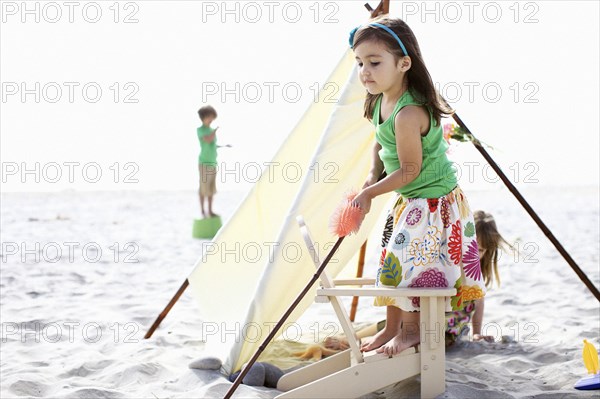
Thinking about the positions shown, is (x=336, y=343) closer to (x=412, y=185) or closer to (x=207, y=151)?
(x=412, y=185)

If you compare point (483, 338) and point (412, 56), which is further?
point (483, 338)

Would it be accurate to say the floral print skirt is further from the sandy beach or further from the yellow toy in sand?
the yellow toy in sand

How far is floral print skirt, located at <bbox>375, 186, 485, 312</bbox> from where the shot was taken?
8.59 feet

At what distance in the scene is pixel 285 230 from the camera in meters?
3.12

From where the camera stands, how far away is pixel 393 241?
8.74 feet

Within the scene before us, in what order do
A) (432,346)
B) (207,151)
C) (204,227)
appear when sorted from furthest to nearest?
(207,151) < (204,227) < (432,346)

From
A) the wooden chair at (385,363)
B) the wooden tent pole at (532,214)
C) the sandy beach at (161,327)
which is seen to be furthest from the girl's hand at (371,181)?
the sandy beach at (161,327)

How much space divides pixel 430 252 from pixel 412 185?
0.84ft

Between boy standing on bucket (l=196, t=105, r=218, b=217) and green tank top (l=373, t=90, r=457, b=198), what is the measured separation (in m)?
6.70

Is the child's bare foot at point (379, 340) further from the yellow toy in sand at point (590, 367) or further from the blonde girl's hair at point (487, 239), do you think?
the blonde girl's hair at point (487, 239)

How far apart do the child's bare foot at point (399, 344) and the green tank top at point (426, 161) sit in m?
0.52

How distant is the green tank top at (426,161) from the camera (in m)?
2.63

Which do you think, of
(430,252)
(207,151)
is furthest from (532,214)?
(207,151)

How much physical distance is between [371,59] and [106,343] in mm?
2151
